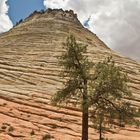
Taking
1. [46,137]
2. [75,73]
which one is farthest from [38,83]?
[75,73]

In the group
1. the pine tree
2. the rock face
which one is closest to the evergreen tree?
the pine tree

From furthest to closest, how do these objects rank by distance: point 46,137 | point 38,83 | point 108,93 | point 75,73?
point 38,83, point 46,137, point 75,73, point 108,93

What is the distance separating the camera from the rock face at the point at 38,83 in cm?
3409

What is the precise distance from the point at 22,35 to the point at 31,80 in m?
21.0

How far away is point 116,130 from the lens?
3472 cm

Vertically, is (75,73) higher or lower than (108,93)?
higher

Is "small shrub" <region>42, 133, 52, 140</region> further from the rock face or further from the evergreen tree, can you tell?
the evergreen tree

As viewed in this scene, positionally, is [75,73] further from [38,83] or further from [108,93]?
[38,83]

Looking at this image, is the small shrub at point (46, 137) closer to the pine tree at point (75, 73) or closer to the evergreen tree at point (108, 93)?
the pine tree at point (75, 73)

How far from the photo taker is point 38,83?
44.6 m

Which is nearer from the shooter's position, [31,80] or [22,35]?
[31,80]

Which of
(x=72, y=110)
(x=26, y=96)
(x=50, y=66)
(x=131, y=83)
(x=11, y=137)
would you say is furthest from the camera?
(x=50, y=66)

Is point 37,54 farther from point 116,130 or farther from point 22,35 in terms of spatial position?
point 116,130

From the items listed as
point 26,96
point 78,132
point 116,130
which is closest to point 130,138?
point 116,130
